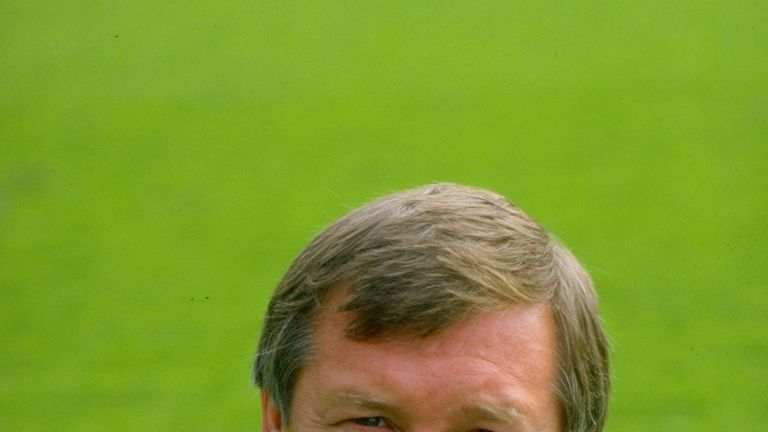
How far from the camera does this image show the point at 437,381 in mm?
2703

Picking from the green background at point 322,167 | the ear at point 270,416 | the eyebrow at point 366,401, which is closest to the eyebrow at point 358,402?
the eyebrow at point 366,401

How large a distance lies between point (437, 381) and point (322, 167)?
13.5 metres

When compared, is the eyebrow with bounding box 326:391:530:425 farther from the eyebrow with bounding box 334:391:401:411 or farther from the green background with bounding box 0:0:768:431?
the green background with bounding box 0:0:768:431

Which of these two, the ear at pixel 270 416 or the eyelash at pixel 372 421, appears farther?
the ear at pixel 270 416

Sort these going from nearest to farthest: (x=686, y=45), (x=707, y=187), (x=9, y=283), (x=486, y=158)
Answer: (x=9, y=283) < (x=707, y=187) < (x=486, y=158) < (x=686, y=45)

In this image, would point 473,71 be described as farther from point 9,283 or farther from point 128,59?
point 9,283

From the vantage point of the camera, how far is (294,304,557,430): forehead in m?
2.70

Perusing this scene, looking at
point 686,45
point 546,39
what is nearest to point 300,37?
point 546,39

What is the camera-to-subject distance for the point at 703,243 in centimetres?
1364

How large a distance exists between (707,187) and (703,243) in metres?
1.33

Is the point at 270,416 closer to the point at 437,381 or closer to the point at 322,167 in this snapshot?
the point at 437,381

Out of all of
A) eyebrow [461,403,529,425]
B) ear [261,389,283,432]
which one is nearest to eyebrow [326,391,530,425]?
eyebrow [461,403,529,425]

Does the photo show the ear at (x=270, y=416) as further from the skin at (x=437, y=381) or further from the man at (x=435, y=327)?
the skin at (x=437, y=381)

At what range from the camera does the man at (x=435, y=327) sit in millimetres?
2715
